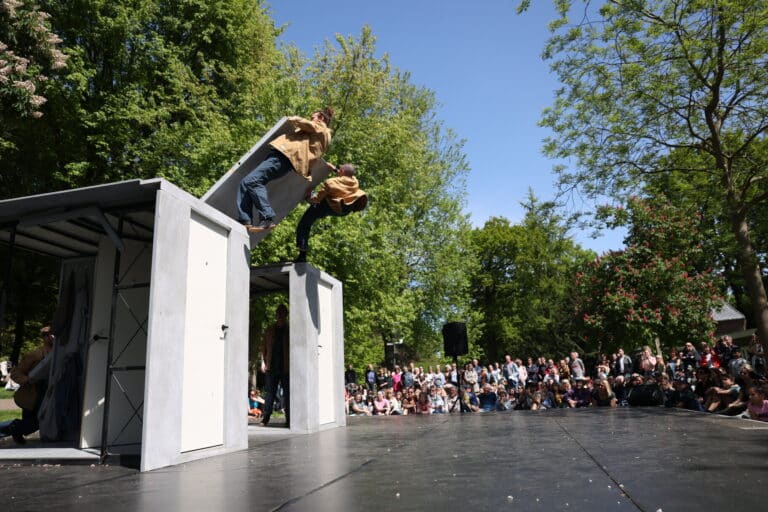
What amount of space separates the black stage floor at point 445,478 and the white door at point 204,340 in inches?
14.4

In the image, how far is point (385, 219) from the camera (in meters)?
19.2

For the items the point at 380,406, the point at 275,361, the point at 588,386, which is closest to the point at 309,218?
the point at 275,361

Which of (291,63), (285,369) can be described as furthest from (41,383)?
(291,63)

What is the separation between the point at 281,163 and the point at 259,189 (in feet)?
1.61

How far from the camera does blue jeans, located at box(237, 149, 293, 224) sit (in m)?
6.40

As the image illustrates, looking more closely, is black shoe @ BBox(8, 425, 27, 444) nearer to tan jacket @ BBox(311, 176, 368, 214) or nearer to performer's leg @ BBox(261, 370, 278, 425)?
performer's leg @ BBox(261, 370, 278, 425)

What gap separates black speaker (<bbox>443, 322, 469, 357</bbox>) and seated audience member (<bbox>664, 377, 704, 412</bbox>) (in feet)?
16.4

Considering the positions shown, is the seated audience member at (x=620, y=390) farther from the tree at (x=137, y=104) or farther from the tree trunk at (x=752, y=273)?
the tree at (x=137, y=104)

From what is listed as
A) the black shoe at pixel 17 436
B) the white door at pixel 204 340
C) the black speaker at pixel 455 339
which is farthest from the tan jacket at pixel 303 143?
the black speaker at pixel 455 339

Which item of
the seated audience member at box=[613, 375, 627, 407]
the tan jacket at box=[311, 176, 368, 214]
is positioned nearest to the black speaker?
the seated audience member at box=[613, 375, 627, 407]

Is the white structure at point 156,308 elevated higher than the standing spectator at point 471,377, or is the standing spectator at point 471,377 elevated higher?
the white structure at point 156,308

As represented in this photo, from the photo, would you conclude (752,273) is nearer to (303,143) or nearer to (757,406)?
(757,406)

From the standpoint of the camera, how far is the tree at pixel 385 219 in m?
16.8

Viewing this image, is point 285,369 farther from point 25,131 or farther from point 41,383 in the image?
Answer: point 25,131
